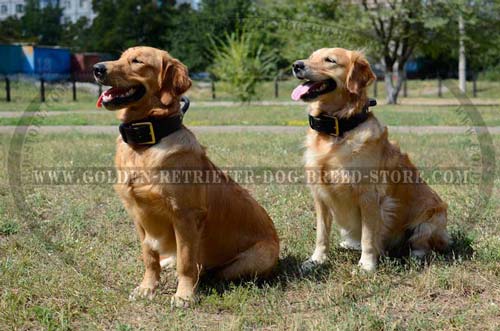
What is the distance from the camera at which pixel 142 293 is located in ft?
12.9

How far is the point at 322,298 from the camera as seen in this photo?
3.85 meters

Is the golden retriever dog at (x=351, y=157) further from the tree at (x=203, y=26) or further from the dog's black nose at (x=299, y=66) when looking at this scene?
the tree at (x=203, y=26)

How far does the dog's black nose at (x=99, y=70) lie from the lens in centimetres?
363

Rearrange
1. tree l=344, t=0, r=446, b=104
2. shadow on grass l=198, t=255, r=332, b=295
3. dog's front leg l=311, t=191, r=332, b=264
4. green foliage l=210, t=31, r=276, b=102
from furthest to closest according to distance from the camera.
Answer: green foliage l=210, t=31, r=276, b=102
tree l=344, t=0, r=446, b=104
dog's front leg l=311, t=191, r=332, b=264
shadow on grass l=198, t=255, r=332, b=295

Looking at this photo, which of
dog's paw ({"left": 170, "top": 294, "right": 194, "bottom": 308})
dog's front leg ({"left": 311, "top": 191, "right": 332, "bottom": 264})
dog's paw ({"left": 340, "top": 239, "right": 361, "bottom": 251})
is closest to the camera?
dog's paw ({"left": 170, "top": 294, "right": 194, "bottom": 308})

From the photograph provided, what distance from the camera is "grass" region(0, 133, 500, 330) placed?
3453 millimetres

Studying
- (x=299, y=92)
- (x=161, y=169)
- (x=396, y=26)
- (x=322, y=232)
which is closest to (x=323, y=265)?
(x=322, y=232)

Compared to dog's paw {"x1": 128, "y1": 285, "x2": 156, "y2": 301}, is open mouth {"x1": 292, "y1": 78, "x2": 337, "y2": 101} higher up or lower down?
higher up

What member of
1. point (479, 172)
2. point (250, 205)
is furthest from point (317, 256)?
point (479, 172)

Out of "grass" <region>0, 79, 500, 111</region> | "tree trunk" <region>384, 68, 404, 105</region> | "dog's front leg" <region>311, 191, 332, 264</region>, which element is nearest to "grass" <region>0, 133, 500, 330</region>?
"dog's front leg" <region>311, 191, 332, 264</region>

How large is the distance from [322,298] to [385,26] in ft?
84.6

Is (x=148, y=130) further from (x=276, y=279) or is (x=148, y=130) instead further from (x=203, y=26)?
(x=203, y=26)

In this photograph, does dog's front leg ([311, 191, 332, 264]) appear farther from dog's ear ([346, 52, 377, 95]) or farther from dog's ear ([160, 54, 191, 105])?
dog's ear ([160, 54, 191, 105])

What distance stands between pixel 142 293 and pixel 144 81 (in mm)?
1464
